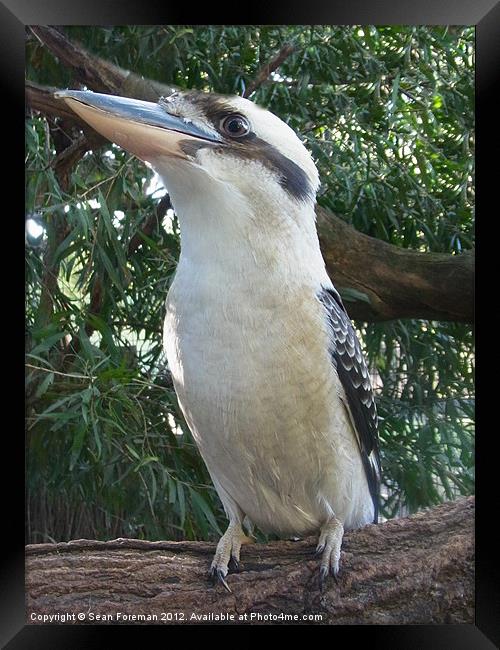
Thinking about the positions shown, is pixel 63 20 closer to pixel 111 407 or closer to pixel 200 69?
pixel 200 69

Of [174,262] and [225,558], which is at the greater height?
[174,262]

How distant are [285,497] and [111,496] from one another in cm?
31

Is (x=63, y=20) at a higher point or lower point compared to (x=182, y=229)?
higher

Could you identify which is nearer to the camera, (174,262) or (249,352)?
(249,352)

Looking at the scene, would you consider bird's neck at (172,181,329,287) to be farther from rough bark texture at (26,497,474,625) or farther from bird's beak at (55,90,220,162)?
rough bark texture at (26,497,474,625)

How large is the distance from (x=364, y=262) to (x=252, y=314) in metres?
0.29

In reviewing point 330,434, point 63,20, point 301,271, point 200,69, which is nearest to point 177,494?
point 330,434

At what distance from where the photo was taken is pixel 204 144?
47.9 inches

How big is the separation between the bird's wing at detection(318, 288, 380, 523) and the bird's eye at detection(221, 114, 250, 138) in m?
0.30

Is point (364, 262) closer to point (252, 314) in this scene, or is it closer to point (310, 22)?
point (252, 314)

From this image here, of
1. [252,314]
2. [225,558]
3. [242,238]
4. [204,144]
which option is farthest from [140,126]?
[225,558]

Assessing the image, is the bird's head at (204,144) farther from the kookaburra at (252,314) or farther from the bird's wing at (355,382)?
the bird's wing at (355,382)

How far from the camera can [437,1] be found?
1.36 m

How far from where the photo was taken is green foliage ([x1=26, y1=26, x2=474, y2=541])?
54.0 inches
